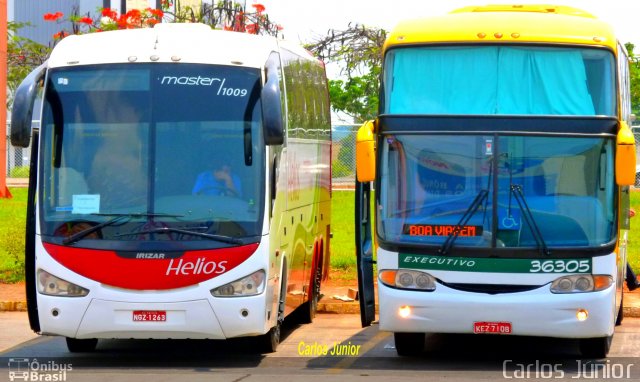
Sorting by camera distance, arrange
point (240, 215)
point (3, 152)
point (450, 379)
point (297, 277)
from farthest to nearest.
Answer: point (3, 152), point (297, 277), point (240, 215), point (450, 379)

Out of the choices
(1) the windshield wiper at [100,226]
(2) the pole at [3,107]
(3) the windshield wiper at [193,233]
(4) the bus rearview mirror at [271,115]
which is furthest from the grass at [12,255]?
(2) the pole at [3,107]

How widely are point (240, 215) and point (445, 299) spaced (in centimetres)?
207

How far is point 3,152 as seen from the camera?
3772 centimetres

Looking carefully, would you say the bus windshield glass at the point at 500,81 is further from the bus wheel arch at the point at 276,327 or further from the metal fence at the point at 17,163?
the metal fence at the point at 17,163

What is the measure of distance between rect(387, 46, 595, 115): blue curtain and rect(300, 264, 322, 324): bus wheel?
4308 millimetres

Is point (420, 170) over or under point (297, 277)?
over

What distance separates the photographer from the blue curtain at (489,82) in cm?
Answer: 1203

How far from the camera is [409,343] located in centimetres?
1288

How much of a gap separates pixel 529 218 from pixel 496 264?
0.53 meters

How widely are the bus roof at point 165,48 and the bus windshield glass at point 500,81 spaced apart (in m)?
1.39

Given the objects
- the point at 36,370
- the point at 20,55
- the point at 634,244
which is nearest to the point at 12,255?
the point at 36,370

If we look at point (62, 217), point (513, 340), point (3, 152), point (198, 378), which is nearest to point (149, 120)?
point (62, 217)

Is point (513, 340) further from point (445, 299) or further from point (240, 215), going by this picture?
point (240, 215)

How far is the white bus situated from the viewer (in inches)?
459
